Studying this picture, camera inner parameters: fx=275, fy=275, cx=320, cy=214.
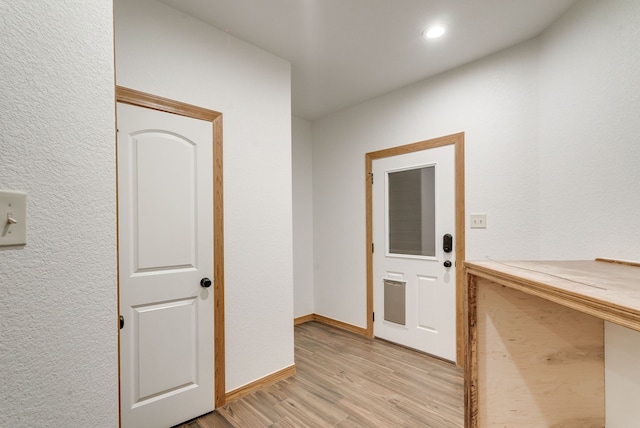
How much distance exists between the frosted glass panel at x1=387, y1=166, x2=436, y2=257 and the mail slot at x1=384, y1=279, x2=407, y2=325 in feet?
1.13

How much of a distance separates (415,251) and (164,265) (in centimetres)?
222

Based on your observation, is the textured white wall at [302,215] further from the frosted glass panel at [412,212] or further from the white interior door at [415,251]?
the frosted glass panel at [412,212]

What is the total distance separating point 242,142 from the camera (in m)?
2.08

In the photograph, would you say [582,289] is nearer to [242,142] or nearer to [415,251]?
[242,142]

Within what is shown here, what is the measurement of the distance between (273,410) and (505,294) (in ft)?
5.72

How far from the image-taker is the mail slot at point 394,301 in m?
2.87

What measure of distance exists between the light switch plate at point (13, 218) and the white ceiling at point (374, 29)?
171cm

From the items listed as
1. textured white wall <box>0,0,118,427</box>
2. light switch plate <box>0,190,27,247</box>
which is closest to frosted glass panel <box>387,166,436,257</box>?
textured white wall <box>0,0,118,427</box>

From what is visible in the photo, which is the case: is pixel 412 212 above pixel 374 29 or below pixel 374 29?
below

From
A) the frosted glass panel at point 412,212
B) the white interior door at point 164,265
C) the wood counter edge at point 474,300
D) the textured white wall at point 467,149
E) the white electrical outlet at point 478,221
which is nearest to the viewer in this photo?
the wood counter edge at point 474,300

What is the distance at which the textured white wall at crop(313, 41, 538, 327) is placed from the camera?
2170 millimetres

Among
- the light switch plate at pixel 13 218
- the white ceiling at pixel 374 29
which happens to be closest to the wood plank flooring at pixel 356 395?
the light switch plate at pixel 13 218

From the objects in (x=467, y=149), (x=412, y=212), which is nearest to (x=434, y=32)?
(x=467, y=149)

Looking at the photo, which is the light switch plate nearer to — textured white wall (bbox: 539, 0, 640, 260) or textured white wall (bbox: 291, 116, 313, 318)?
textured white wall (bbox: 539, 0, 640, 260)
